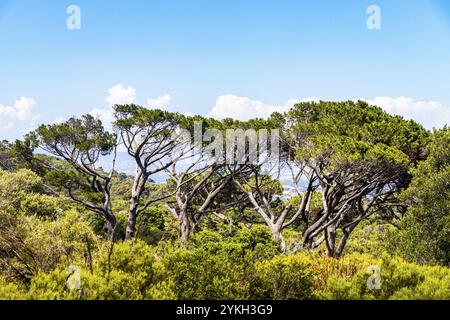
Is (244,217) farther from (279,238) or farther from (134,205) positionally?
(279,238)

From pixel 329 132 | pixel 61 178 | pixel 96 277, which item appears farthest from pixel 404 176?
pixel 61 178

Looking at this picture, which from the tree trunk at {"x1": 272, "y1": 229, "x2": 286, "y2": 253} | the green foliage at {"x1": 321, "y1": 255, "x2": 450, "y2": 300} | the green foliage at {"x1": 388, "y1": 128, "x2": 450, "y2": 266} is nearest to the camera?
the green foliage at {"x1": 321, "y1": 255, "x2": 450, "y2": 300}

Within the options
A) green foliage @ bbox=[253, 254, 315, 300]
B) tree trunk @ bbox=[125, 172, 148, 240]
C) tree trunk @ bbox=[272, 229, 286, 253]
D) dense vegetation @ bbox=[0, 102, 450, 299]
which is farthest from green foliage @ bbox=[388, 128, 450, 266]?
tree trunk @ bbox=[125, 172, 148, 240]

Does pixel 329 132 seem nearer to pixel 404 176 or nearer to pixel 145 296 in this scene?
pixel 404 176

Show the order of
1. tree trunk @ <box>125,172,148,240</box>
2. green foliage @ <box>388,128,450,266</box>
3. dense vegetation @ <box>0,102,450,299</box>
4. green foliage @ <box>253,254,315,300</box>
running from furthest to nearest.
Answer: tree trunk @ <box>125,172,148,240</box>, green foliage @ <box>388,128,450,266</box>, green foliage @ <box>253,254,315,300</box>, dense vegetation @ <box>0,102,450,299</box>

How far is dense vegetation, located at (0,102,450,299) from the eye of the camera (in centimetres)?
761

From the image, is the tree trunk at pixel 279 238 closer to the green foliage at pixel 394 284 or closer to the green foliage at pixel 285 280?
the green foliage at pixel 285 280

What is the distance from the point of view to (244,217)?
24516mm

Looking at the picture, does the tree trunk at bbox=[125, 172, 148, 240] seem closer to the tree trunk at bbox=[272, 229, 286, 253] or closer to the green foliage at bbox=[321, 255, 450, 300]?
the tree trunk at bbox=[272, 229, 286, 253]

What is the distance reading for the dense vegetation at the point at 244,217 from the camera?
300 inches

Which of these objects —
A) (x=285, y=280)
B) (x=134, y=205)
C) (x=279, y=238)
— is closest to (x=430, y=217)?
(x=285, y=280)
